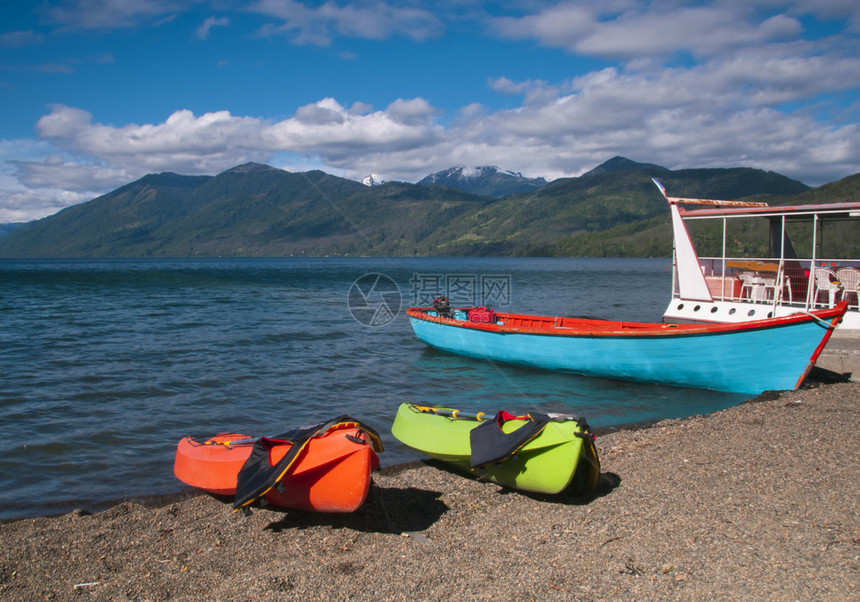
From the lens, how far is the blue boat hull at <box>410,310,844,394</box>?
1111 centimetres

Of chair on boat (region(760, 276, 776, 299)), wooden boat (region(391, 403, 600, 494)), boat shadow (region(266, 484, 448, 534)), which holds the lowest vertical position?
boat shadow (region(266, 484, 448, 534))

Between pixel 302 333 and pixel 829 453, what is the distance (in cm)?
1909

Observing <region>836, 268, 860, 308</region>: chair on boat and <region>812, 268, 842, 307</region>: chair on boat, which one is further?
<region>812, 268, 842, 307</region>: chair on boat

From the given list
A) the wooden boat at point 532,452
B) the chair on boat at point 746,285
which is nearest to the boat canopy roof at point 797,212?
the chair on boat at point 746,285

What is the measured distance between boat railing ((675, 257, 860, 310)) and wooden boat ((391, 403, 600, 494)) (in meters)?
10.6

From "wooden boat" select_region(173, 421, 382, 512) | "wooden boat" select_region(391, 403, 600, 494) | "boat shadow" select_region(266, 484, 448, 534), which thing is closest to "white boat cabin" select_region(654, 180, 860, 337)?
"wooden boat" select_region(391, 403, 600, 494)

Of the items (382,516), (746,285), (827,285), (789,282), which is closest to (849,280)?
(827,285)

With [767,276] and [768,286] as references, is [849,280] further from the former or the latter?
[767,276]

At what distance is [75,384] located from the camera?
13523mm

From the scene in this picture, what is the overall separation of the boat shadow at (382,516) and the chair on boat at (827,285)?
12.3m

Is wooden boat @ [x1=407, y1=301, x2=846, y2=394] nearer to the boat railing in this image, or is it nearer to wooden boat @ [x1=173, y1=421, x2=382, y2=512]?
the boat railing

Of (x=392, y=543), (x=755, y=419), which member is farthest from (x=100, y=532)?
(x=755, y=419)

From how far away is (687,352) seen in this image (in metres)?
12.3

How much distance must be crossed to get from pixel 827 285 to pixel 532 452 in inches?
475
